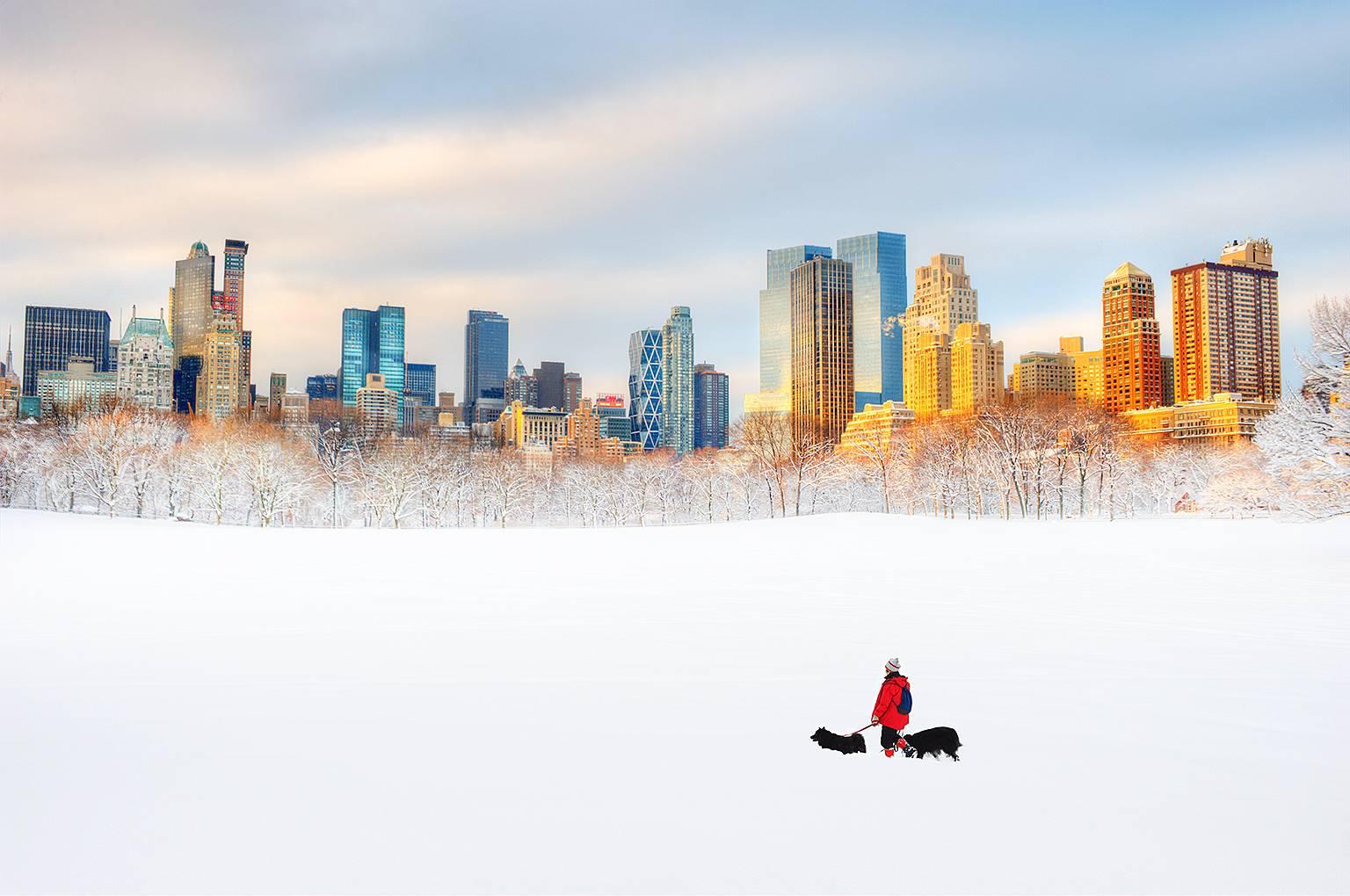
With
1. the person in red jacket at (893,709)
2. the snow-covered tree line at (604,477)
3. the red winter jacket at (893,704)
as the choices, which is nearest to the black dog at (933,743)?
the person in red jacket at (893,709)

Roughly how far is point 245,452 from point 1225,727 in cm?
8185

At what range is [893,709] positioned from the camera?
28.3ft

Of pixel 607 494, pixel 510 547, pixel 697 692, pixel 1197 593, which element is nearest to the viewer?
pixel 697 692

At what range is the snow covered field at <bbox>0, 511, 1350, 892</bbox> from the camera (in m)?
6.51

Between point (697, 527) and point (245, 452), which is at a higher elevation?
point (245, 452)

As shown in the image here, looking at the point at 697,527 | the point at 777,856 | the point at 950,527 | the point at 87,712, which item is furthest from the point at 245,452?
the point at 777,856

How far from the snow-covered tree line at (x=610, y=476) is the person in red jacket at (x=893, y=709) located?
49362 millimetres

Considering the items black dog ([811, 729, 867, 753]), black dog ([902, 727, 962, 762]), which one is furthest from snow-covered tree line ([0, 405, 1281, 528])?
black dog ([811, 729, 867, 753])

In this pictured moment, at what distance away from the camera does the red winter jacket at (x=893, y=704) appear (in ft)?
28.3

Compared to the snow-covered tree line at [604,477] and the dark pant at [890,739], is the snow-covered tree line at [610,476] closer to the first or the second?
the snow-covered tree line at [604,477]

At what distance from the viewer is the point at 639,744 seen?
358 inches

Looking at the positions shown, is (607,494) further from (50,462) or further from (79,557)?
(79,557)

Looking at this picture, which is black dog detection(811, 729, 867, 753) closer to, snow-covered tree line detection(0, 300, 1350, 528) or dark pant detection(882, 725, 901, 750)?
dark pant detection(882, 725, 901, 750)

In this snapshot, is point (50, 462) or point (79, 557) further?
point (50, 462)
